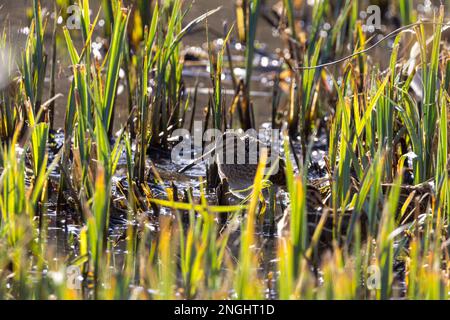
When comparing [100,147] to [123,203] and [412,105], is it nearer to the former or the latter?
[123,203]

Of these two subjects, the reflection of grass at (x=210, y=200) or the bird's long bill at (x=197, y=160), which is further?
the bird's long bill at (x=197, y=160)

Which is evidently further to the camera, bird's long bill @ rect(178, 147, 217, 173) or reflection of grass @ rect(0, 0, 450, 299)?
bird's long bill @ rect(178, 147, 217, 173)

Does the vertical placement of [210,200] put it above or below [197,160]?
below

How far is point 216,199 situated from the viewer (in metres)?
4.27

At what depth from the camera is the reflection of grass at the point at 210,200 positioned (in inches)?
109

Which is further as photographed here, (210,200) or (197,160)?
(197,160)

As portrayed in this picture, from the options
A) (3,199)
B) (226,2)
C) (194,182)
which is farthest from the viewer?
(226,2)

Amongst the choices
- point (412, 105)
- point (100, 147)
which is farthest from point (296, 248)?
point (412, 105)

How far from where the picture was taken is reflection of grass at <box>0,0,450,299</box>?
2758 millimetres

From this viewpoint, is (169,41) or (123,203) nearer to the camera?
(123,203)

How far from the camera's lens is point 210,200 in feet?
14.2

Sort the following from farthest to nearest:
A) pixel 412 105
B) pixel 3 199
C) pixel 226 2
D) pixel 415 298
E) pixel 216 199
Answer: pixel 226 2
pixel 216 199
pixel 412 105
pixel 3 199
pixel 415 298
